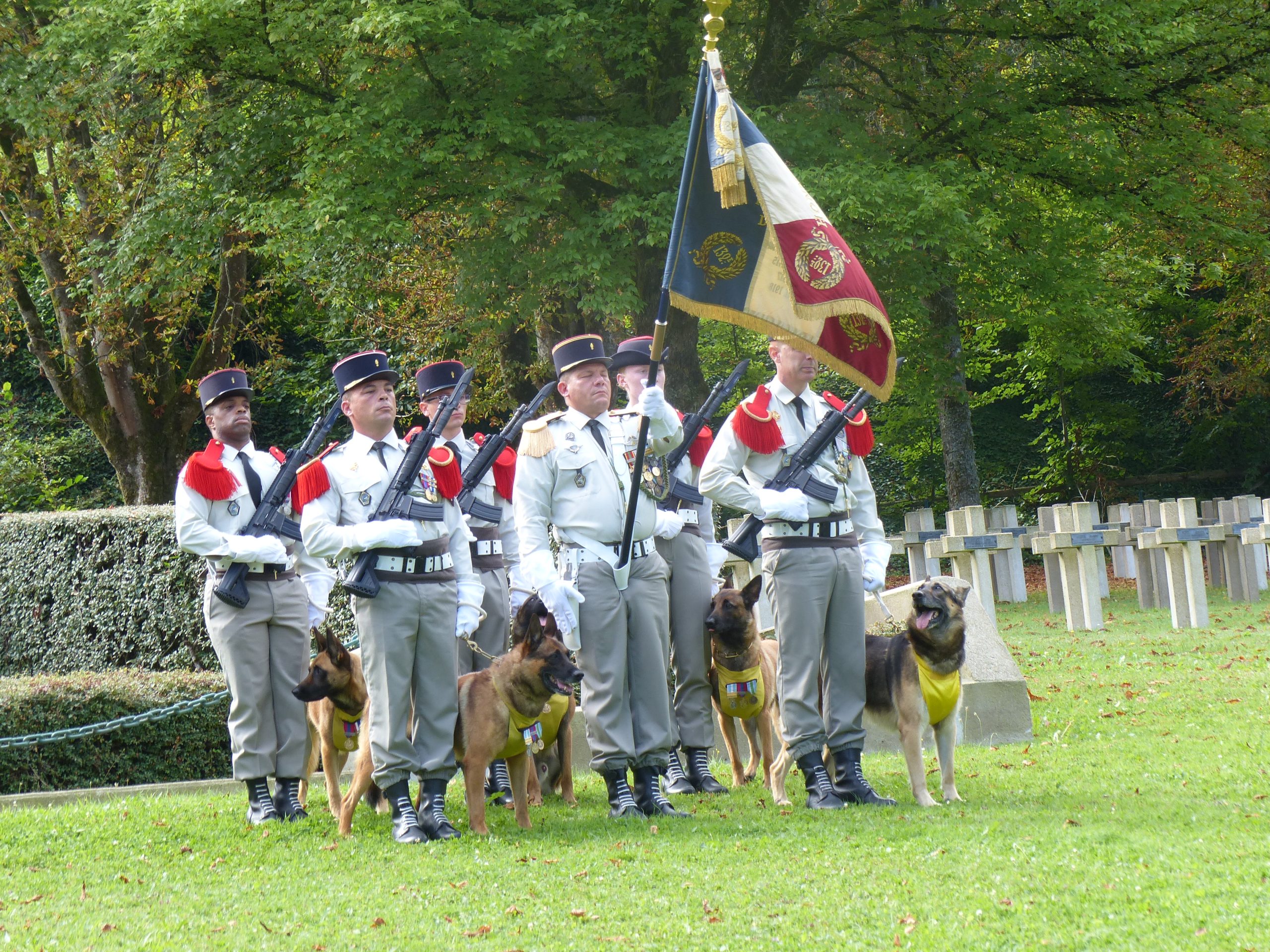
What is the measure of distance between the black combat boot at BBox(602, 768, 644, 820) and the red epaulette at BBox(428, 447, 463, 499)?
1.66 meters

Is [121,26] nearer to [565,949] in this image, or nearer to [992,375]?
[565,949]

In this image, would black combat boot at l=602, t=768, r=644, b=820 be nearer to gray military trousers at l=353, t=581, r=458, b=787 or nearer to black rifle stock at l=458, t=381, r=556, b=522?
gray military trousers at l=353, t=581, r=458, b=787

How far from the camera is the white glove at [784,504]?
693cm

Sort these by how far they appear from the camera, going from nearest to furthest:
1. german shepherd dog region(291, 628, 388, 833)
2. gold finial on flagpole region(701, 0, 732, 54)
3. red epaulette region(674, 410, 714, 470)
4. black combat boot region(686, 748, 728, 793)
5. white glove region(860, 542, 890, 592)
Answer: gold finial on flagpole region(701, 0, 732, 54) → german shepherd dog region(291, 628, 388, 833) → white glove region(860, 542, 890, 592) → black combat boot region(686, 748, 728, 793) → red epaulette region(674, 410, 714, 470)

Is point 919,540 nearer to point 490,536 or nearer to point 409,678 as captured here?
point 490,536

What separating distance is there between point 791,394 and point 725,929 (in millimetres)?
3362

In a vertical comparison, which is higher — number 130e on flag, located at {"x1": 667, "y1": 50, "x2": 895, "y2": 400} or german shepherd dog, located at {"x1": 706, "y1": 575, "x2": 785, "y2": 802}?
number 130e on flag, located at {"x1": 667, "y1": 50, "x2": 895, "y2": 400}

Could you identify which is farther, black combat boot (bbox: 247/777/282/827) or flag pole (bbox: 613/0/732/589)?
black combat boot (bbox: 247/777/282/827)

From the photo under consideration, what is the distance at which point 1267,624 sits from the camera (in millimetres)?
14125

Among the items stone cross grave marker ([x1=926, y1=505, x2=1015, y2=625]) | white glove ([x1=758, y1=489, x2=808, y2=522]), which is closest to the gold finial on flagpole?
white glove ([x1=758, y1=489, x2=808, y2=522])

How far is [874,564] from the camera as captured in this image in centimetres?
746

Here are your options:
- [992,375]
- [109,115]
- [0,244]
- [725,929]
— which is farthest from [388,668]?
[992,375]

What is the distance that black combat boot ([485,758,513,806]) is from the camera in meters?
7.70

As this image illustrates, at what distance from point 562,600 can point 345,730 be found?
1.51m
